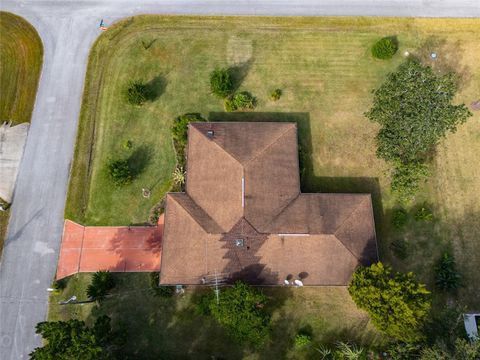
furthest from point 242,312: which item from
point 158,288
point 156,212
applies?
point 156,212

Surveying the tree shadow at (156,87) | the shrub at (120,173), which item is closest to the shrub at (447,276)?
the shrub at (120,173)

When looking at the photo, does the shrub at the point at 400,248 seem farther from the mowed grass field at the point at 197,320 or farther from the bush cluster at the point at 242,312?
the bush cluster at the point at 242,312

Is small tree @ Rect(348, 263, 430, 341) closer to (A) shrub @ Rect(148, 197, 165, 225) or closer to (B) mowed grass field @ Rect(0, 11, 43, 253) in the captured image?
(A) shrub @ Rect(148, 197, 165, 225)

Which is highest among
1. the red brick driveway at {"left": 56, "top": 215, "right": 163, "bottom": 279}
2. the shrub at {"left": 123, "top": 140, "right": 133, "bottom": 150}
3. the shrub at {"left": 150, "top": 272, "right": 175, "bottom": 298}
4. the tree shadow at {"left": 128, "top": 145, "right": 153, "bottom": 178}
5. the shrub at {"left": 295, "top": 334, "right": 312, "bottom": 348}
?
the shrub at {"left": 123, "top": 140, "right": 133, "bottom": 150}

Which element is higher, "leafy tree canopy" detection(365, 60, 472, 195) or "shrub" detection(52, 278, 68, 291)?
"leafy tree canopy" detection(365, 60, 472, 195)

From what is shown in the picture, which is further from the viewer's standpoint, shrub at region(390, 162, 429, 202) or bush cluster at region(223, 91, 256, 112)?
bush cluster at region(223, 91, 256, 112)

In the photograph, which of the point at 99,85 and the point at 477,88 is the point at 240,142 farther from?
the point at 477,88

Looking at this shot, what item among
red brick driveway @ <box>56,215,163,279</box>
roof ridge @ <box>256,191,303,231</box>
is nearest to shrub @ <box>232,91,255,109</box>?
roof ridge @ <box>256,191,303,231</box>
